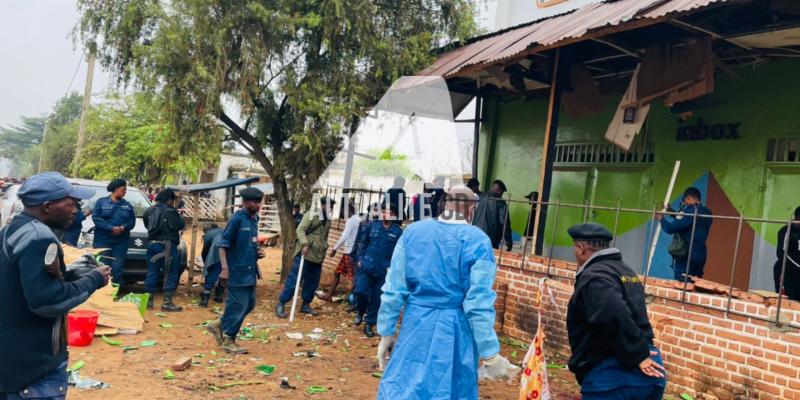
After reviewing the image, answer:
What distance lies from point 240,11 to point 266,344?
4.29 metres

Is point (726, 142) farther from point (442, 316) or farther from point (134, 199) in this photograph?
point (134, 199)

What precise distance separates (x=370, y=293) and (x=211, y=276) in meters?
2.38

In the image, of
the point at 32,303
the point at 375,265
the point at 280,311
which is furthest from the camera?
the point at 280,311

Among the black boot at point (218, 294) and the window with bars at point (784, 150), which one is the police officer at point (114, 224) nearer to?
the black boot at point (218, 294)

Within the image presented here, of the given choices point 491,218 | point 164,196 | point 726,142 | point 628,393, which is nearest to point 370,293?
point 491,218

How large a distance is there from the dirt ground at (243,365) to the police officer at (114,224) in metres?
0.88

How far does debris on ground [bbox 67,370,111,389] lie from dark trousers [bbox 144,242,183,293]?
299 centimetres

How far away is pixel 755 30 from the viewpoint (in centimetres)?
577

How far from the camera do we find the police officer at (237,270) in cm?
571

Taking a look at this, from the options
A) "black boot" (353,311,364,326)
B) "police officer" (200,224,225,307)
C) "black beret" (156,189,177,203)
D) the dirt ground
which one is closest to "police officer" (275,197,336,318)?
the dirt ground

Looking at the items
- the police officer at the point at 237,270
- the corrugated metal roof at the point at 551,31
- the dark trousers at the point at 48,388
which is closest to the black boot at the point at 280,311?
the police officer at the point at 237,270

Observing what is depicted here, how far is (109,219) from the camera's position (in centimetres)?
723

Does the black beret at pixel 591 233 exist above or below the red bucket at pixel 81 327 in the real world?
above

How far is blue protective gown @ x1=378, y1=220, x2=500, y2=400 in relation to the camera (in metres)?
3.16
